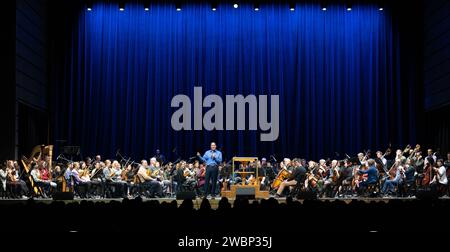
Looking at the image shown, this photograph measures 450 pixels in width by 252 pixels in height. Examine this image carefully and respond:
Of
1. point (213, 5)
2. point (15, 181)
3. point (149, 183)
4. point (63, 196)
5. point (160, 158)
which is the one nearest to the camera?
point (63, 196)

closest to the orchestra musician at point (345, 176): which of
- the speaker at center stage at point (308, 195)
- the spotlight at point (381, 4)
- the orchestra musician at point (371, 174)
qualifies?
the orchestra musician at point (371, 174)

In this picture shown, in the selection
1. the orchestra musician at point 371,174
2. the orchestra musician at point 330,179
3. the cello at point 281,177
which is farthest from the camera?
the cello at point 281,177

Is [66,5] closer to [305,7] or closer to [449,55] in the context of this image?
[305,7]

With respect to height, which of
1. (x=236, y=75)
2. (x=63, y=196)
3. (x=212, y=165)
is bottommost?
(x=63, y=196)

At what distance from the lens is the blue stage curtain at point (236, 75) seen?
68.7 ft

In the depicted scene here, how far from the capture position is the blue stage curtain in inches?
825

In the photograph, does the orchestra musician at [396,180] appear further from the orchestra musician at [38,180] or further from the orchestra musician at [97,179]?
the orchestra musician at [38,180]

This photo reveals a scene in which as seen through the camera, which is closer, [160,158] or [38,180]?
[38,180]

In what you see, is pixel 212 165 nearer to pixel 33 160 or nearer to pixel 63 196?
pixel 63 196

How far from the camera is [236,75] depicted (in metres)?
21.6

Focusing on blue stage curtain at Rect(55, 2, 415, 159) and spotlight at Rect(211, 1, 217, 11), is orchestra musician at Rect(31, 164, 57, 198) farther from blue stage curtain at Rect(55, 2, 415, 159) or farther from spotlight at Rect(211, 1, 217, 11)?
spotlight at Rect(211, 1, 217, 11)

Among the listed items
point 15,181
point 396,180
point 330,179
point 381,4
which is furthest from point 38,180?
point 381,4

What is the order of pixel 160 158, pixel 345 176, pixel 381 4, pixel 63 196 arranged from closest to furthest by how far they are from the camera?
pixel 63 196, pixel 345 176, pixel 160 158, pixel 381 4

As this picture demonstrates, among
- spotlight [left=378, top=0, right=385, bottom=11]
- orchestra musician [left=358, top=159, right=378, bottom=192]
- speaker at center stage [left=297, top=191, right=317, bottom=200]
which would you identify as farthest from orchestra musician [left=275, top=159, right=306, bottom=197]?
spotlight [left=378, top=0, right=385, bottom=11]
